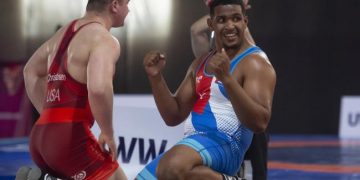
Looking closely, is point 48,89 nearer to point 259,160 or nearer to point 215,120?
point 215,120

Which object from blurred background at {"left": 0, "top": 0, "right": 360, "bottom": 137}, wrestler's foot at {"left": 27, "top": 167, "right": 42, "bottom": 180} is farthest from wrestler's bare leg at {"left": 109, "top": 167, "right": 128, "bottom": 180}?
blurred background at {"left": 0, "top": 0, "right": 360, "bottom": 137}

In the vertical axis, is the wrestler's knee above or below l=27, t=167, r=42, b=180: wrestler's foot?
above

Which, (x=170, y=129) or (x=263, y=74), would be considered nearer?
(x=263, y=74)

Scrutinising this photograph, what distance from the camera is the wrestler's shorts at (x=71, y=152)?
3.77 metres

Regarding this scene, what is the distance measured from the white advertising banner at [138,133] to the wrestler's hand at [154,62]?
6.99 feet

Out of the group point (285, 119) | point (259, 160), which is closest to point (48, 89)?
point (259, 160)

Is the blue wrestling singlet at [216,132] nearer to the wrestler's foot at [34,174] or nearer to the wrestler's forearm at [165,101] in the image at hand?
the wrestler's forearm at [165,101]

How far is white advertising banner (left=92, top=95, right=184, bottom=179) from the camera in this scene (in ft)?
20.3

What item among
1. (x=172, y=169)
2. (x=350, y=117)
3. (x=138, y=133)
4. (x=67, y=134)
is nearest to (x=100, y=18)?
(x=67, y=134)

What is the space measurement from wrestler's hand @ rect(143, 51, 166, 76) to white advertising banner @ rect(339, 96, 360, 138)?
25.0 feet

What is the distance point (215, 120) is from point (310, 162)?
15.0 feet

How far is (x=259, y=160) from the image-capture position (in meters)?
→ 4.92

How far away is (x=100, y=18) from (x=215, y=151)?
930 mm

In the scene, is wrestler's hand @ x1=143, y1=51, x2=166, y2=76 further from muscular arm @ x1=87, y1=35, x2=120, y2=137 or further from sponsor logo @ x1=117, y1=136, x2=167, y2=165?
sponsor logo @ x1=117, y1=136, x2=167, y2=165
